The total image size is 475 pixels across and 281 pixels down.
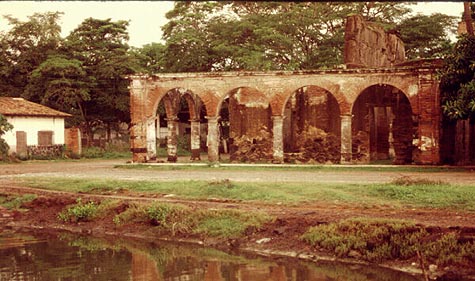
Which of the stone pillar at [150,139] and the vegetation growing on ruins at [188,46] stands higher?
the vegetation growing on ruins at [188,46]

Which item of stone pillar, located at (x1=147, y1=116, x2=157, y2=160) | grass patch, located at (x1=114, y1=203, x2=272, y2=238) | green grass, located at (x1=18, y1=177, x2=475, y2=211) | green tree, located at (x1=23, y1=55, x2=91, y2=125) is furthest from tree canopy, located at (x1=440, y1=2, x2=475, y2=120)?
green tree, located at (x1=23, y1=55, x2=91, y2=125)

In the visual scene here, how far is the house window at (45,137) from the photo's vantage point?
101 feet

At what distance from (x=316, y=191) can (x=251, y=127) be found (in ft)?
40.3

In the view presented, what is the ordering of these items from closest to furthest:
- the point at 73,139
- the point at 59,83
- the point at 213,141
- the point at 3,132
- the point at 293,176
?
the point at 293,176 < the point at 213,141 < the point at 3,132 < the point at 59,83 < the point at 73,139

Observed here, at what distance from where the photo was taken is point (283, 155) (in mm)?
23875

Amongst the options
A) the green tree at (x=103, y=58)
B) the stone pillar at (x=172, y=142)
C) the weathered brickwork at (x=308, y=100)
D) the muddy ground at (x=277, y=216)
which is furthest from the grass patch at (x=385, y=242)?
the green tree at (x=103, y=58)

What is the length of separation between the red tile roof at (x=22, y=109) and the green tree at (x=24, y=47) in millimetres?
3990

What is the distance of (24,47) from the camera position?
115 feet

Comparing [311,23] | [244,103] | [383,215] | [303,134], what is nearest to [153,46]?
[311,23]

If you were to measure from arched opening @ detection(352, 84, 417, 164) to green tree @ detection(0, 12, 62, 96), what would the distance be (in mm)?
19765

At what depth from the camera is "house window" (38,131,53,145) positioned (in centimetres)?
3088

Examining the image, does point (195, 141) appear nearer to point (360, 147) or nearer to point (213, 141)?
point (213, 141)

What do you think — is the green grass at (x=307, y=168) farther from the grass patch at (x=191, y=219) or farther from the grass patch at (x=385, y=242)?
the grass patch at (x=385, y=242)

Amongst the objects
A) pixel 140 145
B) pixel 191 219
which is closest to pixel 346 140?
pixel 140 145
